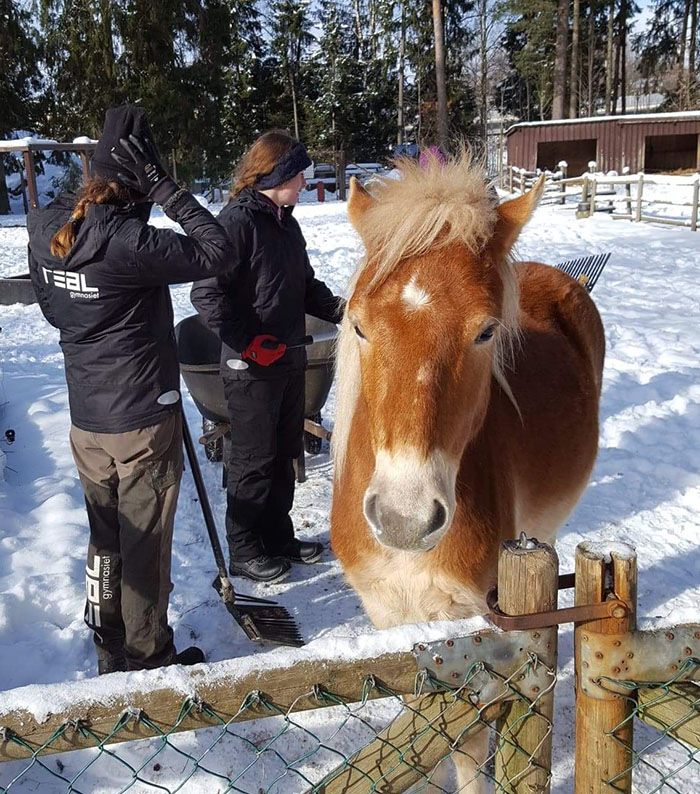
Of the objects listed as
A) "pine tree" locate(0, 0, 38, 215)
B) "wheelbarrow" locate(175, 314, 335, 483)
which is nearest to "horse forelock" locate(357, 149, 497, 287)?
"wheelbarrow" locate(175, 314, 335, 483)

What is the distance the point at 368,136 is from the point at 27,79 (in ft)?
49.9

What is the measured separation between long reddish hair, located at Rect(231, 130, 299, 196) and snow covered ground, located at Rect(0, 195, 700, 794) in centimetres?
217

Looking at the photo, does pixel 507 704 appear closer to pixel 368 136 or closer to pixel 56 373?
pixel 56 373

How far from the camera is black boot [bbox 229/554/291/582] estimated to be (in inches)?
146

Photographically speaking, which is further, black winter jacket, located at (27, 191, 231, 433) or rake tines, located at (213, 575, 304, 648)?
rake tines, located at (213, 575, 304, 648)

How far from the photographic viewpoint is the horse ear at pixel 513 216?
6.79 feet

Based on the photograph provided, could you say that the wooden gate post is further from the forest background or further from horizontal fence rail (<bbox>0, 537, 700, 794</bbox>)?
the forest background

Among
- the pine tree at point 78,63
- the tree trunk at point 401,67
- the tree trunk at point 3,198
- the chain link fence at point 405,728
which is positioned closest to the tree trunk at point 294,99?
the tree trunk at point 401,67

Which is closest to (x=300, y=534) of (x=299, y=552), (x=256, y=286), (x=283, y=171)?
(x=299, y=552)

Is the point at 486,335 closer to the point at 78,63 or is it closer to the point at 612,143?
the point at 78,63

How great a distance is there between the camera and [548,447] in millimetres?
2863

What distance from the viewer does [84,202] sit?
91.7 inches

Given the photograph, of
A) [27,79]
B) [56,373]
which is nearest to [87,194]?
[56,373]

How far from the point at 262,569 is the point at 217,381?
1.21 m
